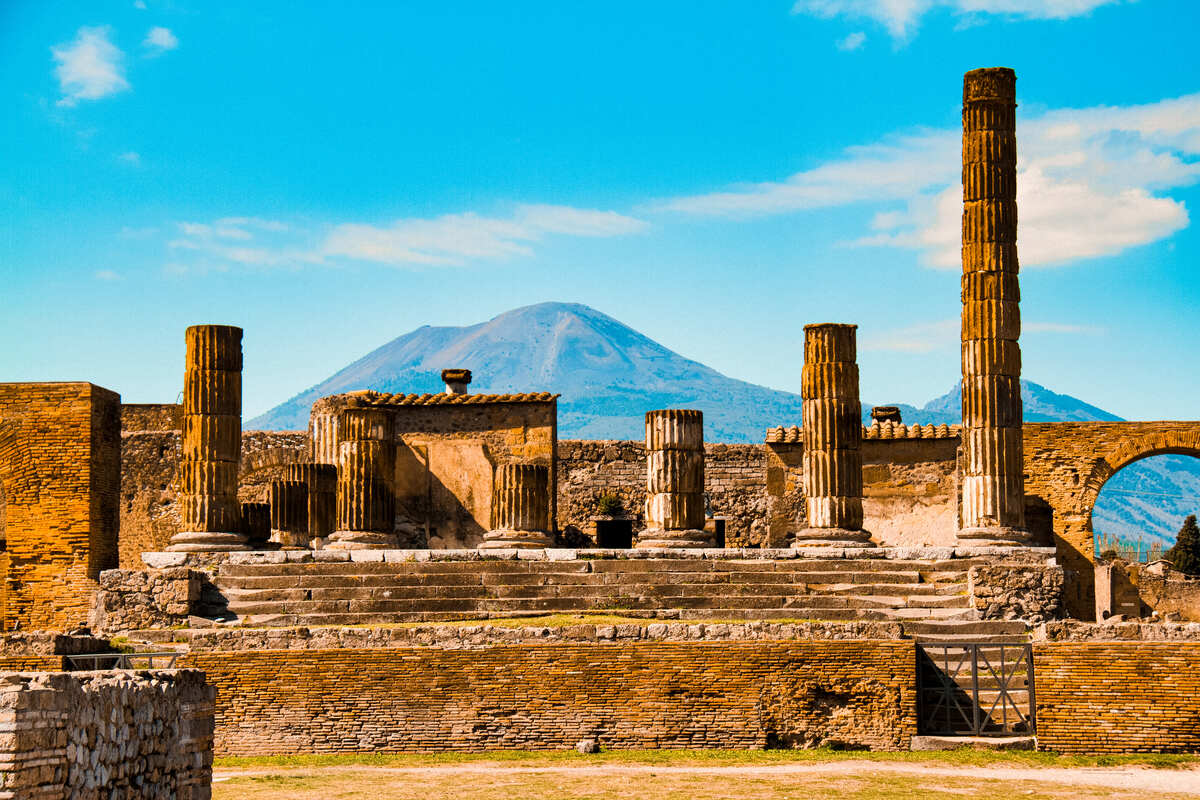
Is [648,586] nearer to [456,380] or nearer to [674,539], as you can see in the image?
[674,539]

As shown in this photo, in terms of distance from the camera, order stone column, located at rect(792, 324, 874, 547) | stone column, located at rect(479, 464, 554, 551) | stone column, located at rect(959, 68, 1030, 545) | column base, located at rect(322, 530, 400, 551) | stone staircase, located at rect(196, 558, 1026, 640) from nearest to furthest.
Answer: stone staircase, located at rect(196, 558, 1026, 640) < stone column, located at rect(959, 68, 1030, 545) < stone column, located at rect(479, 464, 554, 551) < stone column, located at rect(792, 324, 874, 547) < column base, located at rect(322, 530, 400, 551)

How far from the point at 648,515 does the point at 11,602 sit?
32.8ft

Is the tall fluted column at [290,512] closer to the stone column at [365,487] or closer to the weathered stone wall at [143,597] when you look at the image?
the stone column at [365,487]

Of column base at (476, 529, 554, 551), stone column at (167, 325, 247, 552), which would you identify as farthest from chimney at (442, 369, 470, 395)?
column base at (476, 529, 554, 551)

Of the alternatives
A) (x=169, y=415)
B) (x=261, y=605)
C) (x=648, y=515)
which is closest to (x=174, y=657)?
(x=261, y=605)

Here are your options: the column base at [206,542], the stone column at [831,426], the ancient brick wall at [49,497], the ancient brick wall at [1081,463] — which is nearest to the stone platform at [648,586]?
the column base at [206,542]

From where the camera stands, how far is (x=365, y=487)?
77.5 feet

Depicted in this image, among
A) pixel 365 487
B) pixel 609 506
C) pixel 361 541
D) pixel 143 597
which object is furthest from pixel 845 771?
pixel 609 506

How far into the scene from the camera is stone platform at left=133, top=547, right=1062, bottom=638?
738 inches

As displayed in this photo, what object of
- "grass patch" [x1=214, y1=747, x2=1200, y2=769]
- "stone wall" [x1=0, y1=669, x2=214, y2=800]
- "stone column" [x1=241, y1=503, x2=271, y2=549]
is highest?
"stone column" [x1=241, y1=503, x2=271, y2=549]

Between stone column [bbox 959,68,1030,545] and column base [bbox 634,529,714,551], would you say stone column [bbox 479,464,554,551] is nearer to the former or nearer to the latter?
column base [bbox 634,529,714,551]

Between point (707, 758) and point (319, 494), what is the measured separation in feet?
35.2

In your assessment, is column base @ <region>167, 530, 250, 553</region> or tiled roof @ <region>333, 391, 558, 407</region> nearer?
column base @ <region>167, 530, 250, 553</region>

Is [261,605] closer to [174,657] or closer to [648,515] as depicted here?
[174,657]
